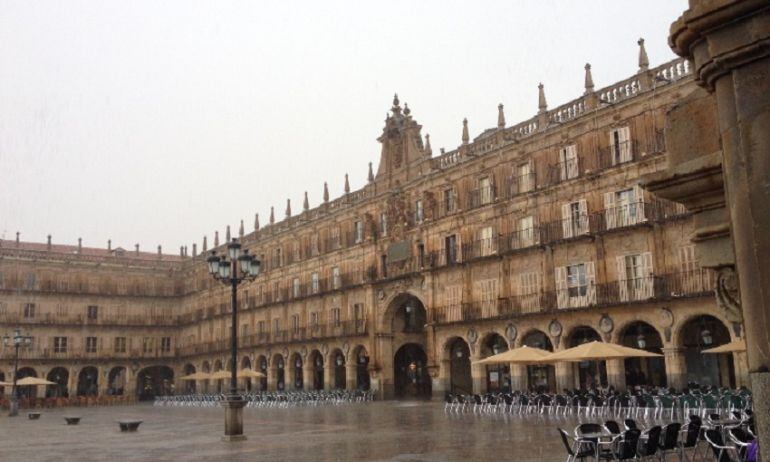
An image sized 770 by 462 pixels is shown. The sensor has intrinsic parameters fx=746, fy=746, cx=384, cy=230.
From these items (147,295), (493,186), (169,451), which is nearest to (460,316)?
(493,186)

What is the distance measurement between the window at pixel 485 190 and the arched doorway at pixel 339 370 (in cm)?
1701

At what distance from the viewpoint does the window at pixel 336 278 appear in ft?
162

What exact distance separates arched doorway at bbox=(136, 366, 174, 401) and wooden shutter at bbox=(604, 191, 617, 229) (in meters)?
50.1

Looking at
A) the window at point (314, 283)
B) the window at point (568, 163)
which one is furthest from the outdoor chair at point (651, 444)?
the window at point (314, 283)

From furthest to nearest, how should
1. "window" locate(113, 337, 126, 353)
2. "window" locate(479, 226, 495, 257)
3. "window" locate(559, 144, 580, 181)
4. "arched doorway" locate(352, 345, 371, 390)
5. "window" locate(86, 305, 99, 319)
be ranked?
"window" locate(113, 337, 126, 353)
"window" locate(86, 305, 99, 319)
"arched doorway" locate(352, 345, 371, 390)
"window" locate(479, 226, 495, 257)
"window" locate(559, 144, 580, 181)

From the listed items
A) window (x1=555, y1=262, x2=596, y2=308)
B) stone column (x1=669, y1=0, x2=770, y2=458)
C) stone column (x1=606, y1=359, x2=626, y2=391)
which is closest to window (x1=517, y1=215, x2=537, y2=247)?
window (x1=555, y1=262, x2=596, y2=308)

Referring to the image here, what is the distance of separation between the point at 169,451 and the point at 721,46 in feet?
48.6

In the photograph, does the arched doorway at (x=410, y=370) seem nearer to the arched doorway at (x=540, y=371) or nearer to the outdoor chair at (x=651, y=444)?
the arched doorway at (x=540, y=371)

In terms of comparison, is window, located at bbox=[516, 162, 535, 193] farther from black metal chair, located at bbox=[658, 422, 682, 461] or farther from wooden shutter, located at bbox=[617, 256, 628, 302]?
black metal chair, located at bbox=[658, 422, 682, 461]

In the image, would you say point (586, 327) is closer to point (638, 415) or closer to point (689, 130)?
point (638, 415)

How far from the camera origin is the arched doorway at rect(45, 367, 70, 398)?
64.5 meters

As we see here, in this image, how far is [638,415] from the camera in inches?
885

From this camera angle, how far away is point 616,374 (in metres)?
30.5

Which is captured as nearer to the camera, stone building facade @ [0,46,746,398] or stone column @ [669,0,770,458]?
stone column @ [669,0,770,458]
